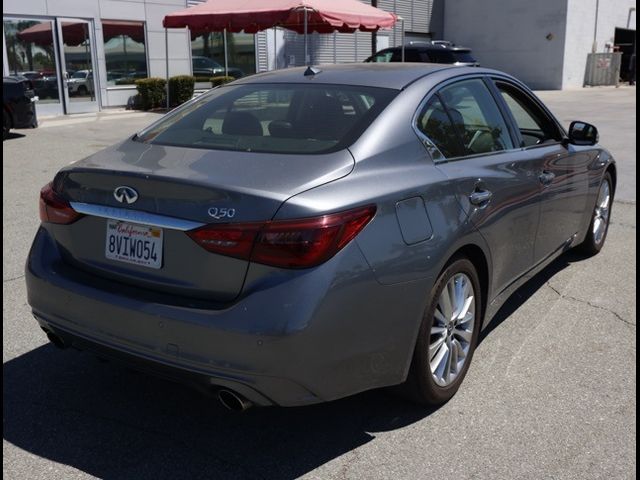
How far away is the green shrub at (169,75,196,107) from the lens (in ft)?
62.1

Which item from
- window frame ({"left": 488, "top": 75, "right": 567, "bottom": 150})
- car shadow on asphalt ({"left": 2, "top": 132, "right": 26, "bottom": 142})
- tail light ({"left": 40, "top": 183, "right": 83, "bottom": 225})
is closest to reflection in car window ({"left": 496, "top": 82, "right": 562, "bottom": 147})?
window frame ({"left": 488, "top": 75, "right": 567, "bottom": 150})

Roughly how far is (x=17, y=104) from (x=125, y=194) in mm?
11409

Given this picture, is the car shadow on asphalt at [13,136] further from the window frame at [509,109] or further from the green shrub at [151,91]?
the window frame at [509,109]

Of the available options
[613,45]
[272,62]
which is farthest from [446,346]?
[613,45]

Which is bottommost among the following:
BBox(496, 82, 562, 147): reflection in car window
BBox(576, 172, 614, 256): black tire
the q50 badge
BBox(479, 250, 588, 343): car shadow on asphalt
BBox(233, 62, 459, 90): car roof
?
BBox(479, 250, 588, 343): car shadow on asphalt

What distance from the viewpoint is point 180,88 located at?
62.3 feet

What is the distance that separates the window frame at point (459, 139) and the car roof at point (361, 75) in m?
0.11

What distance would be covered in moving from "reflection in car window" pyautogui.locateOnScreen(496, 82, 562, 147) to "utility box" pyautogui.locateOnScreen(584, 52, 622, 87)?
3233cm

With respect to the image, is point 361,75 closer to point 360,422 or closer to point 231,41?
point 360,422

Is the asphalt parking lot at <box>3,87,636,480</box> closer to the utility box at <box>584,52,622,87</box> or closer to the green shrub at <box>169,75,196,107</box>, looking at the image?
the green shrub at <box>169,75,196,107</box>

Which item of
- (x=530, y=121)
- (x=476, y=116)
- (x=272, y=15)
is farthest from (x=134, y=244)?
(x=272, y=15)

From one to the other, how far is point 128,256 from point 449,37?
35076 millimetres

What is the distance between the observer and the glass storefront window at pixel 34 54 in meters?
16.7

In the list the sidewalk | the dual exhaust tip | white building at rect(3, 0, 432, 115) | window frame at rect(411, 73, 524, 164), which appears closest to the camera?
the dual exhaust tip
